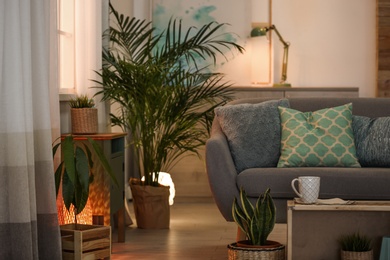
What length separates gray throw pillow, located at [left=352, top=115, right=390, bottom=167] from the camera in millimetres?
4895

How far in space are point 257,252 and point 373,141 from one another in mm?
1317

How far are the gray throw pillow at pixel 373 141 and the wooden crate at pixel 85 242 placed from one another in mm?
1600

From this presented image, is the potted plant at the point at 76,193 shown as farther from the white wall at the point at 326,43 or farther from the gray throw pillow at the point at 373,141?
the white wall at the point at 326,43

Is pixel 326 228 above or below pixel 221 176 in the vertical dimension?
below

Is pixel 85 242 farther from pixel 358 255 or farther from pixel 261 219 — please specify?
pixel 358 255

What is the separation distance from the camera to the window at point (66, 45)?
212 inches

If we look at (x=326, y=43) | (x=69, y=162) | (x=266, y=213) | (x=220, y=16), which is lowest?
(x=266, y=213)

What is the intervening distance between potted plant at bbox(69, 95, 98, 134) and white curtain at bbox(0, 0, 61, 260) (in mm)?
1157

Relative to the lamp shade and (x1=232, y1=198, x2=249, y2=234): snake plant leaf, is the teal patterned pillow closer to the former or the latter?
(x1=232, y1=198, x2=249, y2=234): snake plant leaf

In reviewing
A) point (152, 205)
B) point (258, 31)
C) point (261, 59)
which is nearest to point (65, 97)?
point (152, 205)

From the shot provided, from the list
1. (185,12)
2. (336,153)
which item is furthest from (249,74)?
(336,153)

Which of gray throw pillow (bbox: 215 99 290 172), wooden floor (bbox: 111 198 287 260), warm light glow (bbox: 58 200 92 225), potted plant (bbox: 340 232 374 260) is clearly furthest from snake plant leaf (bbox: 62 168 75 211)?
potted plant (bbox: 340 232 374 260)

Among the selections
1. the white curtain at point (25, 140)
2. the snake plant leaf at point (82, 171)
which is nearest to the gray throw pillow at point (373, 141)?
the snake plant leaf at point (82, 171)

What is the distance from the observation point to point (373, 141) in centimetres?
495
